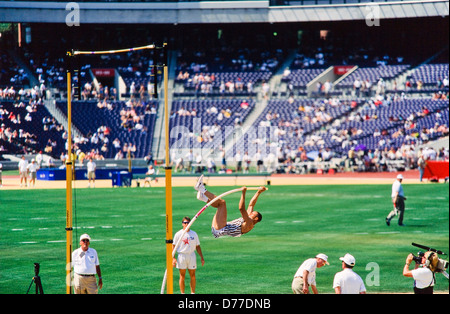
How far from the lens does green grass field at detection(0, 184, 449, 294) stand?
20.9 metres

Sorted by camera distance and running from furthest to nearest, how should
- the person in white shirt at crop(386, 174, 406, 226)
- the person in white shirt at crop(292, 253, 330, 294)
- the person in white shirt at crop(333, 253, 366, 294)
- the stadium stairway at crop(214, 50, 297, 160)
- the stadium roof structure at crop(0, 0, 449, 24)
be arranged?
1. the stadium roof structure at crop(0, 0, 449, 24)
2. the stadium stairway at crop(214, 50, 297, 160)
3. the person in white shirt at crop(386, 174, 406, 226)
4. the person in white shirt at crop(292, 253, 330, 294)
5. the person in white shirt at crop(333, 253, 366, 294)

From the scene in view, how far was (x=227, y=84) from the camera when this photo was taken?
63438 millimetres

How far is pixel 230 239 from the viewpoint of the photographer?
2866 centimetres

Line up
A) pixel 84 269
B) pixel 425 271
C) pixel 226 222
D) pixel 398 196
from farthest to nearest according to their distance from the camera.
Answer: pixel 398 196 < pixel 84 269 < pixel 425 271 < pixel 226 222

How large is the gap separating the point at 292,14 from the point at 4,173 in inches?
1972

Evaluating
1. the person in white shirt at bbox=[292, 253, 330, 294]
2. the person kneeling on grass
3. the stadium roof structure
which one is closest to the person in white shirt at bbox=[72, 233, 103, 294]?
the person kneeling on grass

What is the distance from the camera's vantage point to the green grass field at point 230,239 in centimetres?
2088

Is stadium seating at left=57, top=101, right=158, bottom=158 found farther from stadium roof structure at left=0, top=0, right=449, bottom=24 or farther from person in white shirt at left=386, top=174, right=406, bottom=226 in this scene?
stadium roof structure at left=0, top=0, right=449, bottom=24

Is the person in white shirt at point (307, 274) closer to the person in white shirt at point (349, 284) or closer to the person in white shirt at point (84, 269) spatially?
the person in white shirt at point (349, 284)

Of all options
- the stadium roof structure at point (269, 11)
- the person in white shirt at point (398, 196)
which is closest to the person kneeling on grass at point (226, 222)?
the person in white shirt at point (398, 196)

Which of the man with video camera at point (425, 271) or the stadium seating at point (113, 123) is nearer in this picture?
the man with video camera at point (425, 271)

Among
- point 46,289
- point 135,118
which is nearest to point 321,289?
point 46,289

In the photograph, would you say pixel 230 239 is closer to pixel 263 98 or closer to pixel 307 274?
pixel 307 274

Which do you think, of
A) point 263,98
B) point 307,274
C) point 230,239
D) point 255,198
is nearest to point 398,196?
point 230,239
